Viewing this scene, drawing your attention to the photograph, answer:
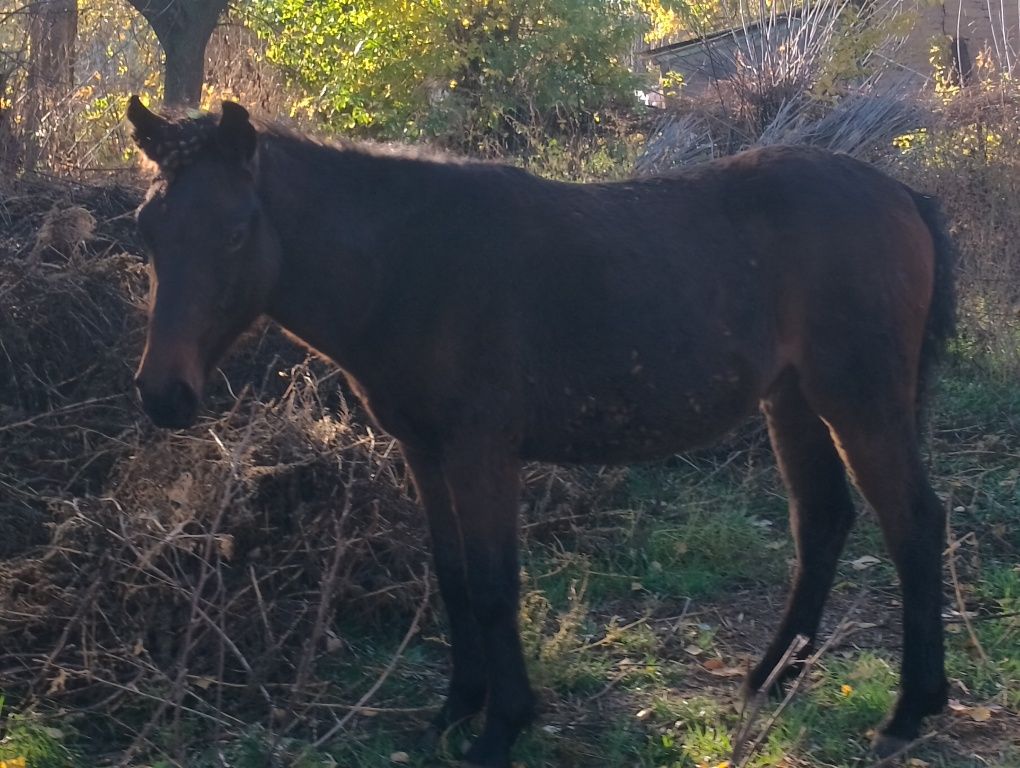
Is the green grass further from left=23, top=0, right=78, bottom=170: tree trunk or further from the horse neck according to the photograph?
left=23, top=0, right=78, bottom=170: tree trunk

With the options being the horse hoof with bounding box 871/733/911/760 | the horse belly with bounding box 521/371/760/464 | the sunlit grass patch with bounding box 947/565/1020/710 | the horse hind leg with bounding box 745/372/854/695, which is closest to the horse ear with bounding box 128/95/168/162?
the horse belly with bounding box 521/371/760/464

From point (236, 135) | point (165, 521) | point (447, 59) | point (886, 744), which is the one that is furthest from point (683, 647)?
point (447, 59)

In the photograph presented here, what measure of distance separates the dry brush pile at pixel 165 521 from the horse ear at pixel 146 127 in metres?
0.88

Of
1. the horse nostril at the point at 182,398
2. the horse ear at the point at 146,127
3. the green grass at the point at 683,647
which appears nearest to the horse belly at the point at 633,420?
the green grass at the point at 683,647

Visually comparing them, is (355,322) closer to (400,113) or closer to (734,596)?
(734,596)

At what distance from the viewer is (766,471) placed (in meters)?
6.72

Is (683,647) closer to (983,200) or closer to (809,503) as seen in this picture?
(809,503)

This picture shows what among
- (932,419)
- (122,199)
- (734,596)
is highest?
(122,199)

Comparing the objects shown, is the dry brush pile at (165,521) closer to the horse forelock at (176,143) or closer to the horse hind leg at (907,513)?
the horse forelock at (176,143)

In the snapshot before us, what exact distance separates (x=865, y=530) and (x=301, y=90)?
10.5m

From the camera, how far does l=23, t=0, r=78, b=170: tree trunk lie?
7668 millimetres

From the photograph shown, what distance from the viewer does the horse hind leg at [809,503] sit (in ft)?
15.1

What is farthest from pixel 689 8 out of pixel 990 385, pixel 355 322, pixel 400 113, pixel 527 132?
pixel 355 322

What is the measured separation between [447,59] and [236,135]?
10.6 m
